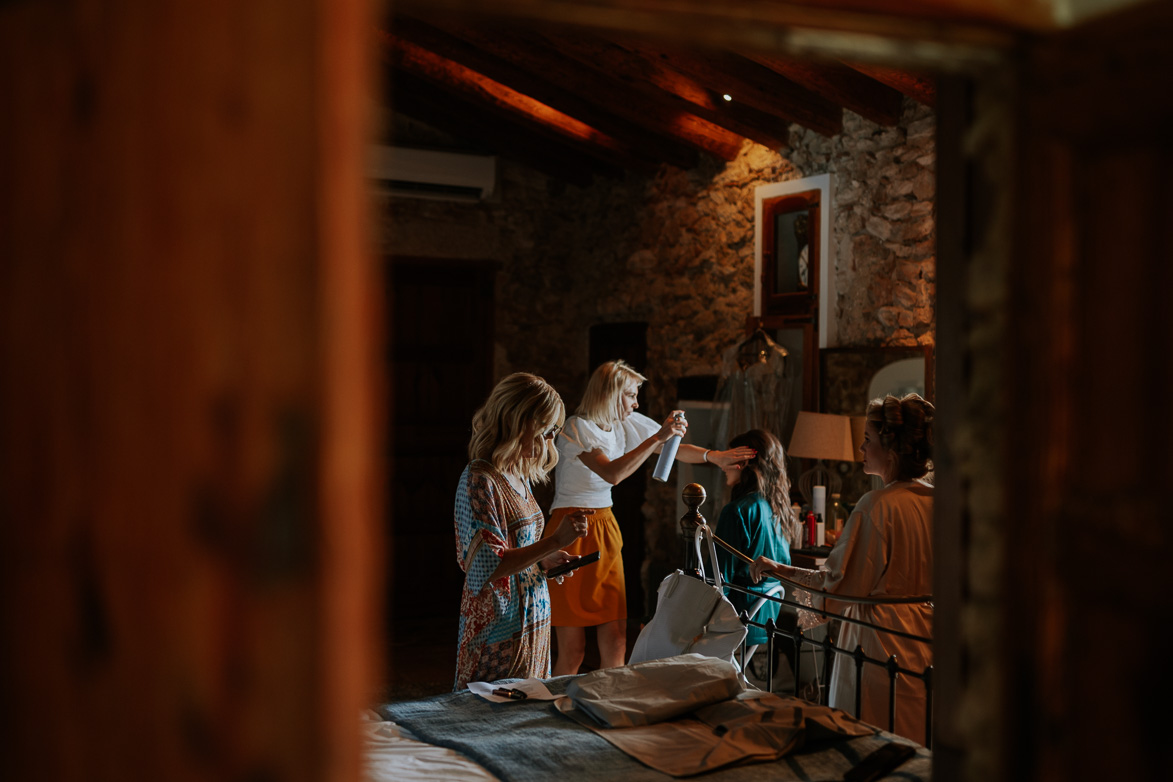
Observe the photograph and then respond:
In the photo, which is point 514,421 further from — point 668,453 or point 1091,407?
point 1091,407

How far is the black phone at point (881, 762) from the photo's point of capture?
1.92 metres

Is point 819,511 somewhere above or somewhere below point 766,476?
below

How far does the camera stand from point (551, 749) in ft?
6.81

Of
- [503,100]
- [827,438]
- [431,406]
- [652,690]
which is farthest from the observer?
[431,406]

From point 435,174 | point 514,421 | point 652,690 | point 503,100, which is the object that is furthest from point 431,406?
point 652,690

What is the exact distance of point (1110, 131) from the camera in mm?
931

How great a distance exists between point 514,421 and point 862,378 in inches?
90.6

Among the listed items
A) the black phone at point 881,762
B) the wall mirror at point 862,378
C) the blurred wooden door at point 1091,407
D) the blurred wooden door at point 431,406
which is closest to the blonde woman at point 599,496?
the wall mirror at point 862,378

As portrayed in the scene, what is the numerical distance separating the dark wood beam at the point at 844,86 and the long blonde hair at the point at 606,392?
5.10 feet

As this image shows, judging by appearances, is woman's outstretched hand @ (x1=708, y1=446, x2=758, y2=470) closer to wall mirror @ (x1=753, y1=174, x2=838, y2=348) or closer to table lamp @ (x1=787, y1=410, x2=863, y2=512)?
table lamp @ (x1=787, y1=410, x2=863, y2=512)

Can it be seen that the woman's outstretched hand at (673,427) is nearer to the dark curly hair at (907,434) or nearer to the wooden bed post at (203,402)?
the dark curly hair at (907,434)

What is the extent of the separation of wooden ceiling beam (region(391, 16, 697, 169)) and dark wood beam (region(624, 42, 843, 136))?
949mm

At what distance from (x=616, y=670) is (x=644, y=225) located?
4.25 meters

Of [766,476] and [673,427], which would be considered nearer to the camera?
[766,476]
